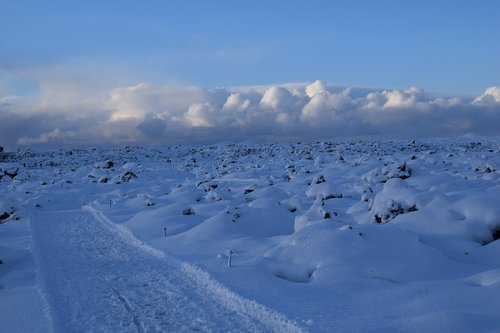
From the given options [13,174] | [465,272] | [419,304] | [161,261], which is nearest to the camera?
[419,304]

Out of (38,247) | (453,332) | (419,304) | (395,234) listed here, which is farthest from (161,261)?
(453,332)

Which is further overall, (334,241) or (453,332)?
(334,241)

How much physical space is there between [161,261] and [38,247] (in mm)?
4315

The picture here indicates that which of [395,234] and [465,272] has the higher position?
[395,234]

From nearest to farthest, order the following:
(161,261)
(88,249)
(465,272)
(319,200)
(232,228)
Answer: (465,272) → (161,261) → (88,249) → (232,228) → (319,200)

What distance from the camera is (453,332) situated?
549 cm

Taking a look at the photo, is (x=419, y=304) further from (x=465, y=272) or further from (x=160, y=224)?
(x=160, y=224)

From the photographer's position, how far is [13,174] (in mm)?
41406

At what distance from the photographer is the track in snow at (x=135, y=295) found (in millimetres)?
6465

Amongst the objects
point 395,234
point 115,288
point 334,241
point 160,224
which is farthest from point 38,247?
point 395,234

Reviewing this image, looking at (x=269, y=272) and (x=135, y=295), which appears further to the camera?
(x=269, y=272)

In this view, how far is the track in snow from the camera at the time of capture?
255 inches

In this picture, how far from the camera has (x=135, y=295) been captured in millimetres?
7820

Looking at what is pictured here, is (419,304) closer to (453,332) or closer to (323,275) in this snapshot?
(453,332)
